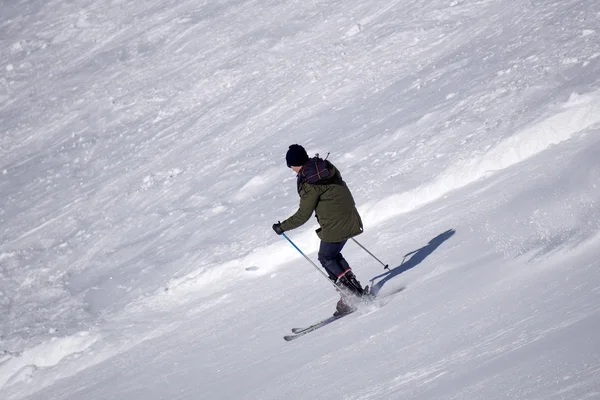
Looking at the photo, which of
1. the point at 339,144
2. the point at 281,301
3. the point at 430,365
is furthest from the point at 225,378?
the point at 339,144

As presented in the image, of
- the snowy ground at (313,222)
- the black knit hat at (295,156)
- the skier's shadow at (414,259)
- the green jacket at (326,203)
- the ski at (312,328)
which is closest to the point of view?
the snowy ground at (313,222)

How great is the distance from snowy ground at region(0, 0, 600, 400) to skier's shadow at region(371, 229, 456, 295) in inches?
1.0

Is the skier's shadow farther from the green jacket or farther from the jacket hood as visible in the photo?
the jacket hood

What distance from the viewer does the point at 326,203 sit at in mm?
6477

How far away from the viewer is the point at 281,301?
7.94 m

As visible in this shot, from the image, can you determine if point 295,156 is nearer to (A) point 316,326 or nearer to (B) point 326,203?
(B) point 326,203

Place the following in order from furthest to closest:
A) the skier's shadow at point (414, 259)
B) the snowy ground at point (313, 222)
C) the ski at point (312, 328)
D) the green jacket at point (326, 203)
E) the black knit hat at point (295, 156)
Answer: the skier's shadow at point (414, 259) < the ski at point (312, 328) < the green jacket at point (326, 203) < the black knit hat at point (295, 156) < the snowy ground at point (313, 222)

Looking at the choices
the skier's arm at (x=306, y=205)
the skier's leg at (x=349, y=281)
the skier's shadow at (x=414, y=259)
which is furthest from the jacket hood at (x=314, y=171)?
the skier's shadow at (x=414, y=259)

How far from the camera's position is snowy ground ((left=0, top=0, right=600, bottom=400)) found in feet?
17.0

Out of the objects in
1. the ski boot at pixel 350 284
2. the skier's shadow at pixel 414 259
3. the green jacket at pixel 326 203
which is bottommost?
the skier's shadow at pixel 414 259

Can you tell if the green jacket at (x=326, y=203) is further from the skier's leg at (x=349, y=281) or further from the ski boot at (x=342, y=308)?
the ski boot at (x=342, y=308)

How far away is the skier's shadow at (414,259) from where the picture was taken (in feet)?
23.6

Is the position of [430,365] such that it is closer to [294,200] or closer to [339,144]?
[294,200]

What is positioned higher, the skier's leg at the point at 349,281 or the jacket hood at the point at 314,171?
the jacket hood at the point at 314,171
